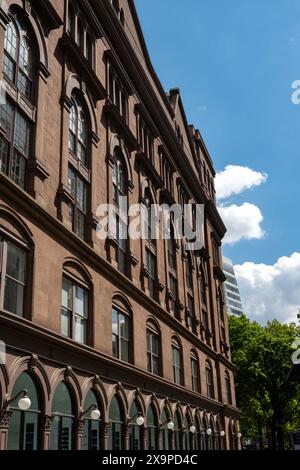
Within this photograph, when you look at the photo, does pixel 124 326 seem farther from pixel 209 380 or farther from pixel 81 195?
pixel 209 380

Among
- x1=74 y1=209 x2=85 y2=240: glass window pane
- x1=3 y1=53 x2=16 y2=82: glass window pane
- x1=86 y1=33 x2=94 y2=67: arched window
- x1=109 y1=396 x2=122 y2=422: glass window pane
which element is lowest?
x1=109 y1=396 x2=122 y2=422: glass window pane

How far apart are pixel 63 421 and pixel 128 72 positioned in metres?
21.9

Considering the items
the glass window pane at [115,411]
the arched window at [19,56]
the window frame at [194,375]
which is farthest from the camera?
the window frame at [194,375]

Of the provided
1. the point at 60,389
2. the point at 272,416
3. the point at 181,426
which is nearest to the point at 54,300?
the point at 60,389

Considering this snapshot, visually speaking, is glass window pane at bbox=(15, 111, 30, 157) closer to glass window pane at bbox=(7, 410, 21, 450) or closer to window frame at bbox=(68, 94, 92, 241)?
window frame at bbox=(68, 94, 92, 241)

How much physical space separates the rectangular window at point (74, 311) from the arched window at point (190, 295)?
19079mm

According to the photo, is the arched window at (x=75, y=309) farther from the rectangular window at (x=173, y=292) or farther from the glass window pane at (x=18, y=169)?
the rectangular window at (x=173, y=292)

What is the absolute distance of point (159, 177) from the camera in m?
37.1

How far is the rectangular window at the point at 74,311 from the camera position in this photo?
21.2 meters

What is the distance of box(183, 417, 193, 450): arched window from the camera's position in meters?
34.9

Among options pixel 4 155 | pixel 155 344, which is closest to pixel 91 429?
pixel 155 344

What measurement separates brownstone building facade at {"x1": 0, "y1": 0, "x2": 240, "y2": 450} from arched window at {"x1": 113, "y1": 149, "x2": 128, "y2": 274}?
149mm

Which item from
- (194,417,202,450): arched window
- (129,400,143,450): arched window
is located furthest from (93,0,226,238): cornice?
(129,400,143,450): arched window

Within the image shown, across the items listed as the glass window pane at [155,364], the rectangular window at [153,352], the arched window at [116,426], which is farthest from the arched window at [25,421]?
the glass window pane at [155,364]
